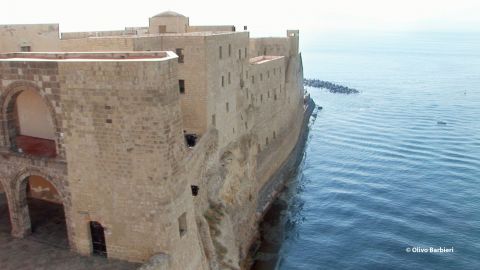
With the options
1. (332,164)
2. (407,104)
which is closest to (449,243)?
(332,164)

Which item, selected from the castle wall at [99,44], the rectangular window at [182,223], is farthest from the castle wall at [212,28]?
the rectangular window at [182,223]

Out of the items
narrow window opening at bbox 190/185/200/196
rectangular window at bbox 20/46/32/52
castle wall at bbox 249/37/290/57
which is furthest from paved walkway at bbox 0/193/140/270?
castle wall at bbox 249/37/290/57

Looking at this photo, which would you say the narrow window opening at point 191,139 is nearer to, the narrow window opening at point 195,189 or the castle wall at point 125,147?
the narrow window opening at point 195,189

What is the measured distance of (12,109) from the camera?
63.4 feet

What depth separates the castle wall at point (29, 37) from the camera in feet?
94.8

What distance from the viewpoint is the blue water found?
3434cm

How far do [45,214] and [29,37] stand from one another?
14.4m

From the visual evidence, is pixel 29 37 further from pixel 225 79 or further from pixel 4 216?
pixel 4 216

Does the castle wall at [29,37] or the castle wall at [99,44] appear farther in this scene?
the castle wall at [29,37]

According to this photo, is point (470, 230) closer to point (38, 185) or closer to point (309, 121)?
point (38, 185)

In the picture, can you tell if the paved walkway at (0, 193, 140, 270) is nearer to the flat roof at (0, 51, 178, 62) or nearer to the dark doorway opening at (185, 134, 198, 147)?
the flat roof at (0, 51, 178, 62)

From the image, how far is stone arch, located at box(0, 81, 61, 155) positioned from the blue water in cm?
2110

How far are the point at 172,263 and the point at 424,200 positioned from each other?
33241 mm

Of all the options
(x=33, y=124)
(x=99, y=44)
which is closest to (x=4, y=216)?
(x=33, y=124)
